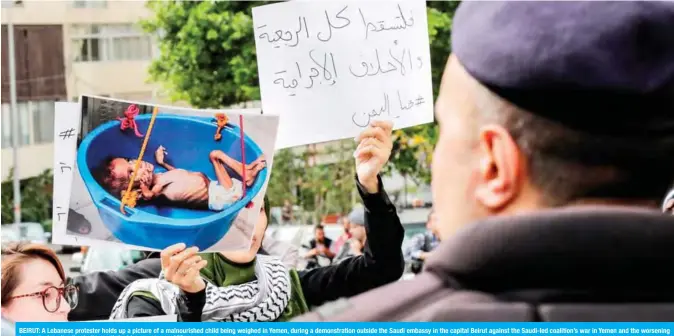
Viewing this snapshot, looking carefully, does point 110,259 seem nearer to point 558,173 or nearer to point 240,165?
point 240,165

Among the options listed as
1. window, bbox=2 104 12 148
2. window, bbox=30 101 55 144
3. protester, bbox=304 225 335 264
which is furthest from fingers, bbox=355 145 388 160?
window, bbox=2 104 12 148

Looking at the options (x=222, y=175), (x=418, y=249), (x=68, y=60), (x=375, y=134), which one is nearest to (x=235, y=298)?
(x=222, y=175)

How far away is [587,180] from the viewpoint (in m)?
0.97

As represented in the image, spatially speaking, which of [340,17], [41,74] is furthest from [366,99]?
[41,74]

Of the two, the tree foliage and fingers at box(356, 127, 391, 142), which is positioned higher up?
the tree foliage

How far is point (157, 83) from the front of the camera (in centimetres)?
1381

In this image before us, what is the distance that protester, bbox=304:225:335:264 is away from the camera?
29.2ft

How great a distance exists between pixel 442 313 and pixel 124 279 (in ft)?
6.90

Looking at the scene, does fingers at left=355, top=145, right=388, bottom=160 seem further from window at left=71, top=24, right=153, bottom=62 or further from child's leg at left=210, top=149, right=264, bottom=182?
window at left=71, top=24, right=153, bottom=62

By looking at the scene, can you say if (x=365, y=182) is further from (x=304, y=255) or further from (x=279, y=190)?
(x=279, y=190)

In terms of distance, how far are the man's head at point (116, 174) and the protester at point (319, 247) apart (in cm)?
604

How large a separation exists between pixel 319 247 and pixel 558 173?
333 inches

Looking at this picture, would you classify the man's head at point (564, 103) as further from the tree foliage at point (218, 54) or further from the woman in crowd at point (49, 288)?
the tree foliage at point (218, 54)

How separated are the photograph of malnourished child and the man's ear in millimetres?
1673
